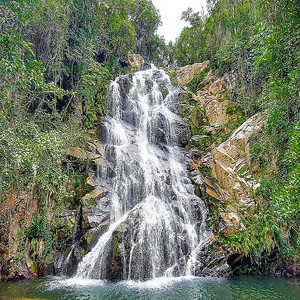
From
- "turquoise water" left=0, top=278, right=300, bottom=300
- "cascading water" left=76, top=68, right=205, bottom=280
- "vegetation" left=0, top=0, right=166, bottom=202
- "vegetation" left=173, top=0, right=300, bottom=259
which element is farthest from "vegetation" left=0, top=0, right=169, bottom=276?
"vegetation" left=173, top=0, right=300, bottom=259

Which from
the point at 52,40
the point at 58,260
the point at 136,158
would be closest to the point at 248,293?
the point at 58,260

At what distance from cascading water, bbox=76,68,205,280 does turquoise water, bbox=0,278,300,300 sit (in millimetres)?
757

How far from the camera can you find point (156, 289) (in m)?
8.88

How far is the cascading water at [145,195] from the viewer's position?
10516 millimetres

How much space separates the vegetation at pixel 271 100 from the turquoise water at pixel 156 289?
201 cm

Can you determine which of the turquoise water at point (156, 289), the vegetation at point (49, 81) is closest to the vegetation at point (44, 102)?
the vegetation at point (49, 81)

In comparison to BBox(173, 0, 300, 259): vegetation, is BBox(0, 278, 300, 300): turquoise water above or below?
below

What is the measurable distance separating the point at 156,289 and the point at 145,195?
17.2ft

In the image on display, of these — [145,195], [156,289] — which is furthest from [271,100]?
[156,289]

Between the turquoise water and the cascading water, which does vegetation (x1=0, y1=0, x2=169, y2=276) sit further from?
the turquoise water

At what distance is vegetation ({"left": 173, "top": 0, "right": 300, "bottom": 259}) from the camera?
7.13 m

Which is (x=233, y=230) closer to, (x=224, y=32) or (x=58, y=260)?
(x=58, y=260)

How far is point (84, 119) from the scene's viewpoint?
655 inches

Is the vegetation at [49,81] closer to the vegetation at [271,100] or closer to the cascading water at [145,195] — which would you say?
the cascading water at [145,195]
